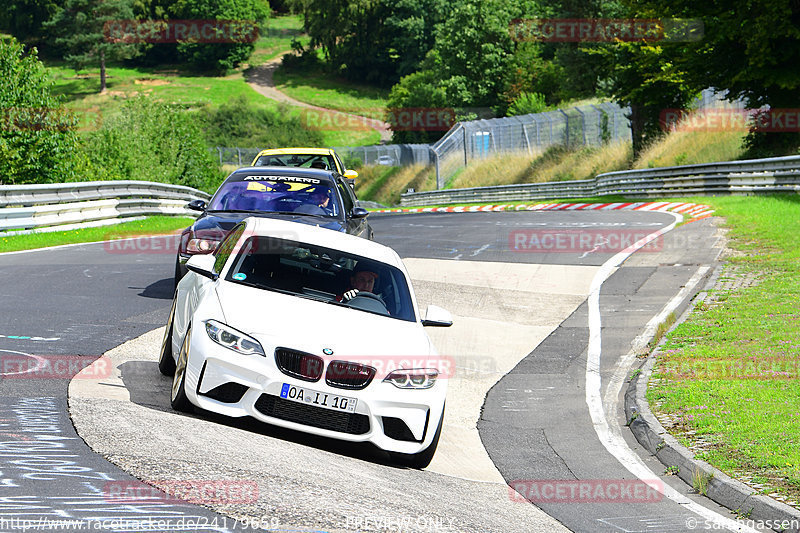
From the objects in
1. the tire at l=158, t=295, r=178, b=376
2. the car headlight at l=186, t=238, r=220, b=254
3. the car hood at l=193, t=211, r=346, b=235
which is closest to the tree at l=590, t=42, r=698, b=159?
the car hood at l=193, t=211, r=346, b=235

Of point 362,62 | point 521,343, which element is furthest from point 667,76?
point 362,62

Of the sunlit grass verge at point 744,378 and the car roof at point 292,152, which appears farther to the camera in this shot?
the car roof at point 292,152

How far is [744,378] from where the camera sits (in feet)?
33.3

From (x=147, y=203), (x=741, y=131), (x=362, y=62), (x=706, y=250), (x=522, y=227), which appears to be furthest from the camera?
(x=362, y=62)

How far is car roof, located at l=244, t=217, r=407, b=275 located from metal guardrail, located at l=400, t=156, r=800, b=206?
20858mm

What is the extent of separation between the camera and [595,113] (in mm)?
51062

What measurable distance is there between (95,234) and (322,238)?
52.7 feet

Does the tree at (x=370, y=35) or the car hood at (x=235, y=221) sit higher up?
the car hood at (x=235, y=221)

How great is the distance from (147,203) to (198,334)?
71.8 ft

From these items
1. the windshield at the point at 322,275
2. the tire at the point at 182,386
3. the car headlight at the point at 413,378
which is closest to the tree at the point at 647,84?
the windshield at the point at 322,275

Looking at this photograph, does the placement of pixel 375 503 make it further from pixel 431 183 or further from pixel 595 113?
pixel 431 183

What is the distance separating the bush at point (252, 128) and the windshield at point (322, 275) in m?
90.7

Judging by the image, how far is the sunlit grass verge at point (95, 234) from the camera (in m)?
20.3

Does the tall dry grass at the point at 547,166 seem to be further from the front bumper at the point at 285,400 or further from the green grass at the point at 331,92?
the green grass at the point at 331,92
